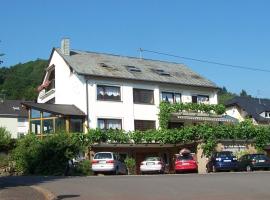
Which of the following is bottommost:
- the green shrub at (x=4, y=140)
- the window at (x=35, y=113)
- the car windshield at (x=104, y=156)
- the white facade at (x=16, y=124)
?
the car windshield at (x=104, y=156)

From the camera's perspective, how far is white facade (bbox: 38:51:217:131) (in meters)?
44.1

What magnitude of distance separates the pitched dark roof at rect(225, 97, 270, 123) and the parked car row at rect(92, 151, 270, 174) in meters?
40.3

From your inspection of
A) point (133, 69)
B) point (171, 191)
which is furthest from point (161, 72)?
point (171, 191)

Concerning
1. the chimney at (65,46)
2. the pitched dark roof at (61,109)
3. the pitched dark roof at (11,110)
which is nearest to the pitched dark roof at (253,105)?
the pitched dark roof at (11,110)

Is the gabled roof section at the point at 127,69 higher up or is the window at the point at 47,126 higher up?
the gabled roof section at the point at 127,69

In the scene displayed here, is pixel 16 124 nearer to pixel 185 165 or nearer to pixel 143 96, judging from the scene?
pixel 143 96

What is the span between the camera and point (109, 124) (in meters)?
44.8

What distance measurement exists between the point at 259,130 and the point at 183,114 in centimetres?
666

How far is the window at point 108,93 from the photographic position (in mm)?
44812

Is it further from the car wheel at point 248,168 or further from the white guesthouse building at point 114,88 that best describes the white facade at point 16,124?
the car wheel at point 248,168

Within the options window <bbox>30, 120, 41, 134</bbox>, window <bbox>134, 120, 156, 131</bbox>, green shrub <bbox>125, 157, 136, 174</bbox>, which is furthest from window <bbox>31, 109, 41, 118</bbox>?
window <bbox>134, 120, 156, 131</bbox>

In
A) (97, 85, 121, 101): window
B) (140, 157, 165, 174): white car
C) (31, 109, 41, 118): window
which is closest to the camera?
(140, 157, 165, 174): white car

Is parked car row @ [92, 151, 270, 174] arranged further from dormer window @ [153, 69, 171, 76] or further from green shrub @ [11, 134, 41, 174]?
dormer window @ [153, 69, 171, 76]

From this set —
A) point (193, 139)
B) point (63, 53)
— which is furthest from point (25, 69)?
point (193, 139)
